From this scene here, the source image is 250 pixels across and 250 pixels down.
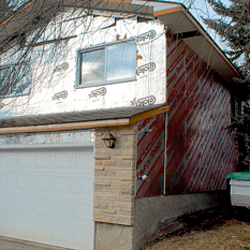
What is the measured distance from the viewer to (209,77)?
1133cm

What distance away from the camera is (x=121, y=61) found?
8703 mm

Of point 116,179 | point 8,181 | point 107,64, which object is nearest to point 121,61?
point 107,64

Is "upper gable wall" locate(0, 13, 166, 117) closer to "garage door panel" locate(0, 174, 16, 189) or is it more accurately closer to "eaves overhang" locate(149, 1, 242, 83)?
"eaves overhang" locate(149, 1, 242, 83)

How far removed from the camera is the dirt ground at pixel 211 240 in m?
6.39

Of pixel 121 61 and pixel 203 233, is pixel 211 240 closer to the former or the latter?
pixel 203 233

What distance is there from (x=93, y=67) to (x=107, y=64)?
522 mm

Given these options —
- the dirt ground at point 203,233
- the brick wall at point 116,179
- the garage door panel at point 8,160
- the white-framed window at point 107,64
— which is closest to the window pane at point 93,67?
the white-framed window at point 107,64

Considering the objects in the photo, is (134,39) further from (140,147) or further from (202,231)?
(202,231)

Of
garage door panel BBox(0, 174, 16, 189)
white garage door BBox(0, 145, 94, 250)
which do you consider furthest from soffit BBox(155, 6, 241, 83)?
garage door panel BBox(0, 174, 16, 189)

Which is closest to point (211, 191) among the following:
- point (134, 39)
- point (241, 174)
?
point (241, 174)

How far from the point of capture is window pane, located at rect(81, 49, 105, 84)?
29.6 ft

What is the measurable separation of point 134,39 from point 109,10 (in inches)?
43.8

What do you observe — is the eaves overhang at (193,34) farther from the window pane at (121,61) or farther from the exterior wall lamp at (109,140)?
the exterior wall lamp at (109,140)

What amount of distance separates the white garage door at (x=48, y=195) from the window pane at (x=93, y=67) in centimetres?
239
